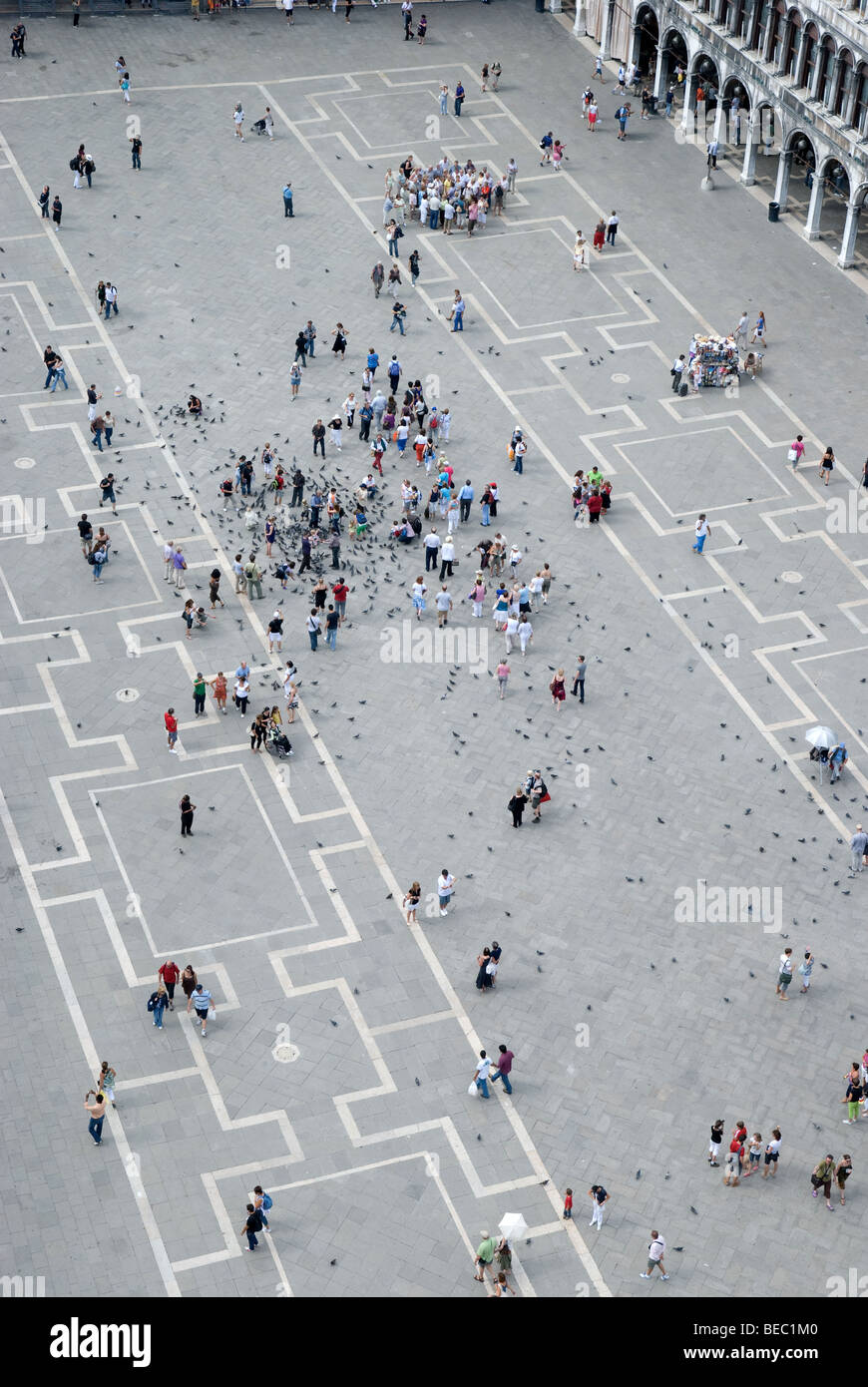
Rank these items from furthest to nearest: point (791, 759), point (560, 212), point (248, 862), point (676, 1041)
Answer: point (560, 212) < point (791, 759) < point (248, 862) < point (676, 1041)

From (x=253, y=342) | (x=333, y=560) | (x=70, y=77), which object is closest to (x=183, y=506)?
(x=333, y=560)

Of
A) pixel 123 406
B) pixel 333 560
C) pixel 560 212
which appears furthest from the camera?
pixel 560 212

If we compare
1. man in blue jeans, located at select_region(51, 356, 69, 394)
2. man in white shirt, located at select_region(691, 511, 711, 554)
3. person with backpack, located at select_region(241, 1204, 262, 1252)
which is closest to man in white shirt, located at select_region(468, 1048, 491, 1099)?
person with backpack, located at select_region(241, 1204, 262, 1252)

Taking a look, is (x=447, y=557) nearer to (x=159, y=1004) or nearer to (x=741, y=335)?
(x=741, y=335)

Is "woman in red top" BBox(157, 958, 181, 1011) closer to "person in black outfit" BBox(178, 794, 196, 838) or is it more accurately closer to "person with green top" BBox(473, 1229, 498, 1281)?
"person in black outfit" BBox(178, 794, 196, 838)

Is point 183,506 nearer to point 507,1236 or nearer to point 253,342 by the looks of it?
point 253,342

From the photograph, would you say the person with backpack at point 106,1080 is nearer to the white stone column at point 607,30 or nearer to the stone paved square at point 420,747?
the stone paved square at point 420,747

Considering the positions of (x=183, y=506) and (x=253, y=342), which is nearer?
(x=183, y=506)
